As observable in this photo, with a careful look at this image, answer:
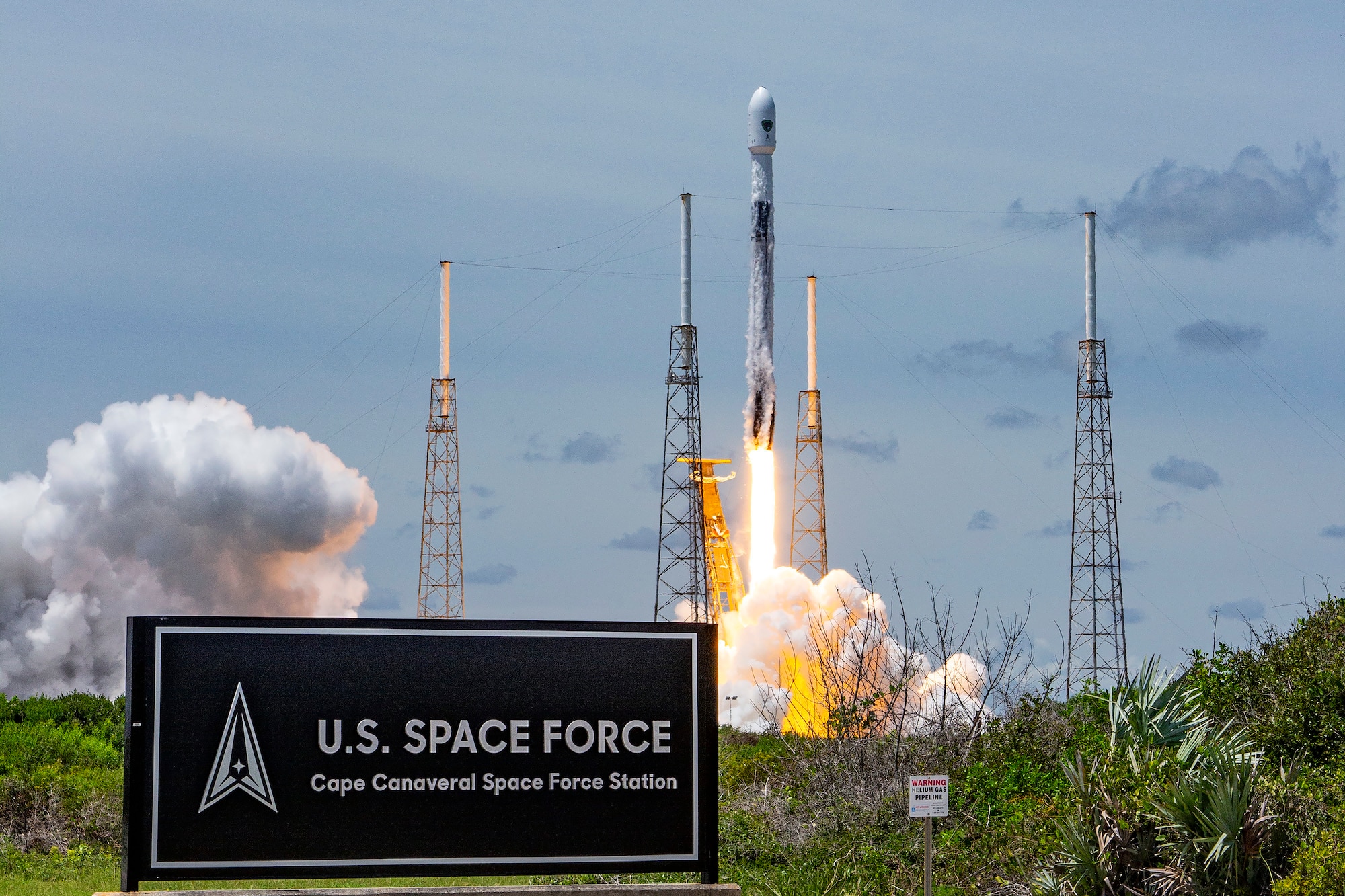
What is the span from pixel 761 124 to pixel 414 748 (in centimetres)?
4828

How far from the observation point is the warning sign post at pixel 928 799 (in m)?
13.3

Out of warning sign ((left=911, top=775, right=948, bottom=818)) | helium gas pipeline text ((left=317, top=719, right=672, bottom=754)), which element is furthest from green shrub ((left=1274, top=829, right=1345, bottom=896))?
helium gas pipeline text ((left=317, top=719, right=672, bottom=754))

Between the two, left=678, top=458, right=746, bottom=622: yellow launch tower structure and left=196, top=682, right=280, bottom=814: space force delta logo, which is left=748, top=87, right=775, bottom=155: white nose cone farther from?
left=196, top=682, right=280, bottom=814: space force delta logo

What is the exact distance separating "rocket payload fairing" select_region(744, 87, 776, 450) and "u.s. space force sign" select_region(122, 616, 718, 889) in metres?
41.8

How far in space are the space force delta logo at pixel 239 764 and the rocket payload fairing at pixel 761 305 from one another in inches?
1685

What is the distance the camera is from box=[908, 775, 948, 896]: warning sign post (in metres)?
13.3

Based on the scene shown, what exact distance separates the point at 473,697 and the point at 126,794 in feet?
8.69

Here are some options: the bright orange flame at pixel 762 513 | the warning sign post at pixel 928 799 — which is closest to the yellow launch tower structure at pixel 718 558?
the bright orange flame at pixel 762 513

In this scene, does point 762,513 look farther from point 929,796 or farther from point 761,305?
point 929,796

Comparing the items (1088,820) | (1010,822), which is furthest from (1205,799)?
(1010,822)

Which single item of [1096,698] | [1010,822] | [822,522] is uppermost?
[822,522]

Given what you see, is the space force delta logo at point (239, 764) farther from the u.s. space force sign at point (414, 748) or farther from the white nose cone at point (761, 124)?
the white nose cone at point (761, 124)

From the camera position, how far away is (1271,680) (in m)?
17.4

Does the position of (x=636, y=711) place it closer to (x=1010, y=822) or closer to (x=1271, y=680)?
(x=1010, y=822)
